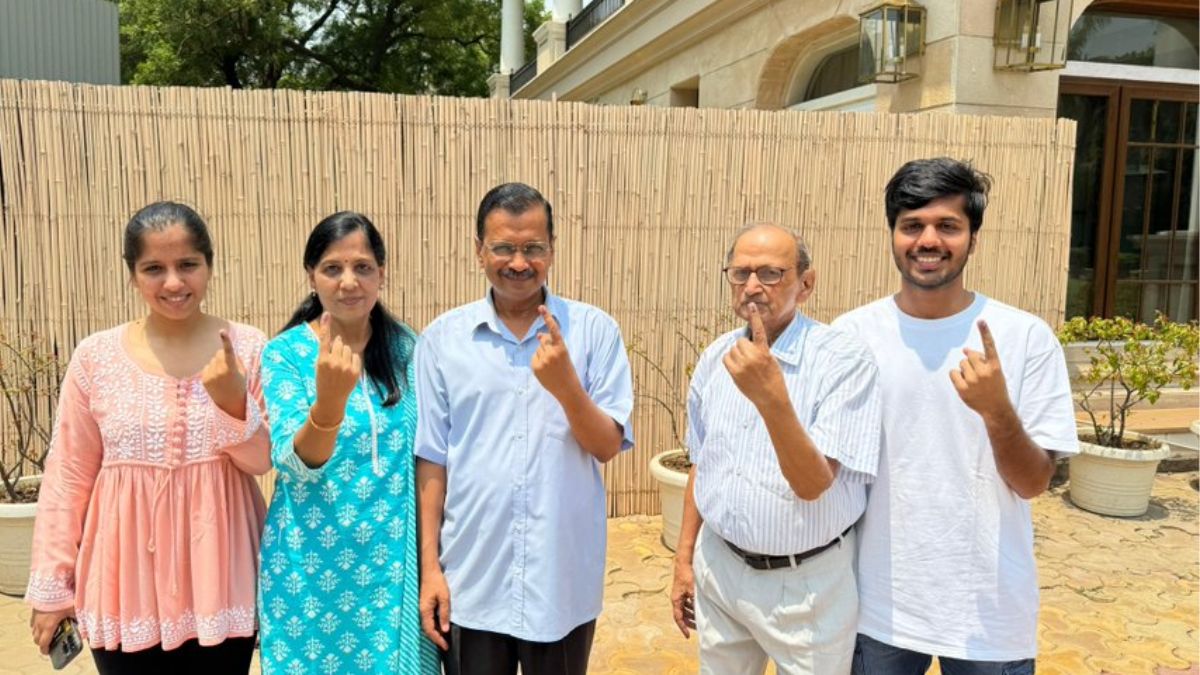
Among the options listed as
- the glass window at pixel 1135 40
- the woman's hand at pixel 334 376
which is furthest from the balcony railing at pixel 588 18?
the woman's hand at pixel 334 376

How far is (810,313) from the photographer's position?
4930 millimetres

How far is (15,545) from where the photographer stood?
3.67 metres

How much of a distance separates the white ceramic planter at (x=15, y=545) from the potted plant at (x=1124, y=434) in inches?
226

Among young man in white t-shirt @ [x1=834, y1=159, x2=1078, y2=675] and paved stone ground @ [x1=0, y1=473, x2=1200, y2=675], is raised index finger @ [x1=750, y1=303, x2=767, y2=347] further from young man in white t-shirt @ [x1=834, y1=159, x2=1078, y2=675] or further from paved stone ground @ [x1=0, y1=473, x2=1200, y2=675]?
paved stone ground @ [x1=0, y1=473, x2=1200, y2=675]

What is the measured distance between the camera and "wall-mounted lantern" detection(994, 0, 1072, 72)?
577 cm

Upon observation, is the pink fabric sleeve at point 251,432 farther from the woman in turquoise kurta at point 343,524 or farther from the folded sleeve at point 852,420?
the folded sleeve at point 852,420

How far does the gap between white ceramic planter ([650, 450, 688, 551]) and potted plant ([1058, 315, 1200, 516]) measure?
8.83 feet

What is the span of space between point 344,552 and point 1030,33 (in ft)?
19.7

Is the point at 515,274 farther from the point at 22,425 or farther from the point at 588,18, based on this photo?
the point at 588,18

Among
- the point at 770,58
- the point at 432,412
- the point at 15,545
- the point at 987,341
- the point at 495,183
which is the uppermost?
the point at 770,58

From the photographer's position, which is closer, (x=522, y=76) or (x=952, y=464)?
(x=952, y=464)

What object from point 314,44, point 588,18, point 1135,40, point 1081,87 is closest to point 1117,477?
point 1081,87

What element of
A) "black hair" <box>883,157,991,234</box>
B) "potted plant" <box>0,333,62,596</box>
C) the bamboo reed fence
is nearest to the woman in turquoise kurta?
"black hair" <box>883,157,991,234</box>

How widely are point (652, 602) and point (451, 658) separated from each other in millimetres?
2018
